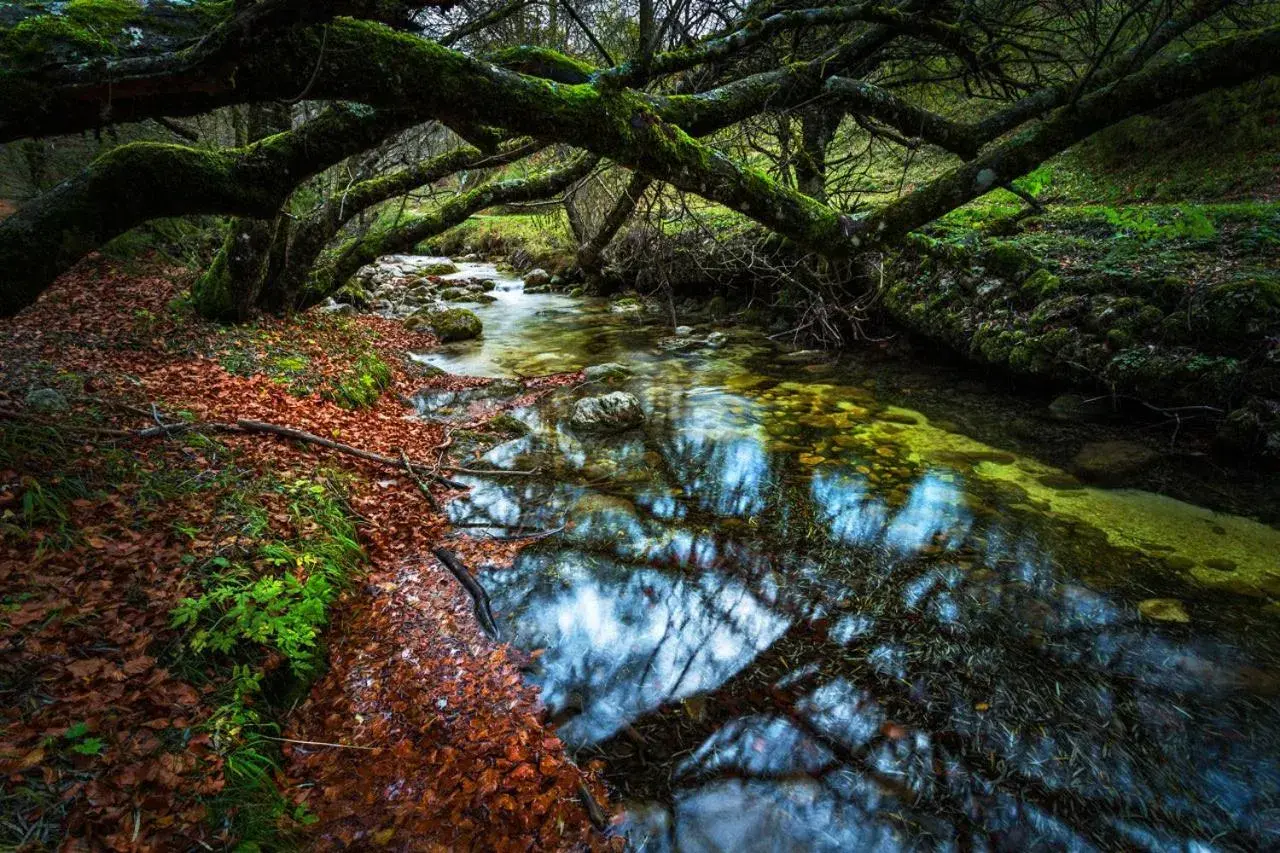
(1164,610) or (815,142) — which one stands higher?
(815,142)

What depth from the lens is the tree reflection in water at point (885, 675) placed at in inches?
101

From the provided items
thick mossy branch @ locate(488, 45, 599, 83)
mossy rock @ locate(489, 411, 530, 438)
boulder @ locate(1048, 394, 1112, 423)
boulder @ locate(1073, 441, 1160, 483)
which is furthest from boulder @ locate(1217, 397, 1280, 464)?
mossy rock @ locate(489, 411, 530, 438)

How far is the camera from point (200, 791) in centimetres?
218

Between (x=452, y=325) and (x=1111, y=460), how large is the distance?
1110 centimetres

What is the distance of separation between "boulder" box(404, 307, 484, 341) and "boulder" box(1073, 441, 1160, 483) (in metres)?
10.6

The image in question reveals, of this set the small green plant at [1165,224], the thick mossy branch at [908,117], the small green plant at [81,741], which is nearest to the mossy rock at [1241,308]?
the small green plant at [1165,224]

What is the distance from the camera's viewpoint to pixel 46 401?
158 inches

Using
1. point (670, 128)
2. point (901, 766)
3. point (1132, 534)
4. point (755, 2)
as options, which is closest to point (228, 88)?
point (670, 128)

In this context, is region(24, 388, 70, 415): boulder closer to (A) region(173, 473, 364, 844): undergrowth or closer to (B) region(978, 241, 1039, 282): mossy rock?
(A) region(173, 473, 364, 844): undergrowth

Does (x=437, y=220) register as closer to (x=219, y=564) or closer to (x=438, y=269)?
(x=219, y=564)

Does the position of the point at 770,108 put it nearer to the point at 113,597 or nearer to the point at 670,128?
the point at 670,128

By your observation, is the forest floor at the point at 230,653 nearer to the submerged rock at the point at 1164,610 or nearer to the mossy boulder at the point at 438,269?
the submerged rock at the point at 1164,610

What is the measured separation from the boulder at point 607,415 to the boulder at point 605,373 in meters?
1.77

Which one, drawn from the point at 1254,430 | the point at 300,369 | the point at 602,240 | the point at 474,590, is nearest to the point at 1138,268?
the point at 1254,430
